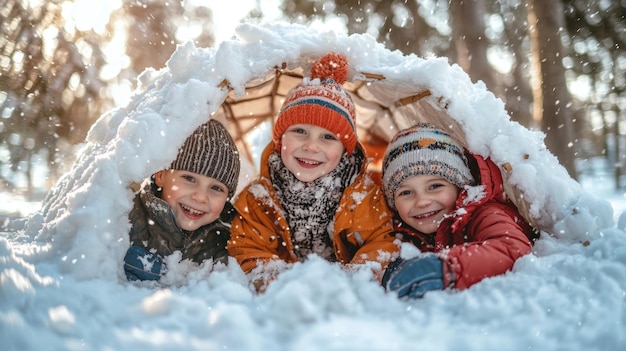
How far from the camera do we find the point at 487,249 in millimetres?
1562

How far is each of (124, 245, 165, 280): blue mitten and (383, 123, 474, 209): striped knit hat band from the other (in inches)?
48.7

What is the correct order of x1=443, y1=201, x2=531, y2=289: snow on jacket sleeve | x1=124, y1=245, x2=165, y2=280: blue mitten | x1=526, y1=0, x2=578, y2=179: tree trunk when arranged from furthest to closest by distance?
x1=526, y1=0, x2=578, y2=179: tree trunk → x1=124, y1=245, x2=165, y2=280: blue mitten → x1=443, y1=201, x2=531, y2=289: snow on jacket sleeve

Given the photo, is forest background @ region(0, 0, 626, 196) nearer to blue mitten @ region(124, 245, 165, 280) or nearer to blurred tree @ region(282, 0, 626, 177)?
blurred tree @ region(282, 0, 626, 177)

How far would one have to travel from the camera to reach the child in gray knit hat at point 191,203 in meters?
1.99

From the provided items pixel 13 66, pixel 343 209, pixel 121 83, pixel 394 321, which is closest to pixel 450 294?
pixel 394 321

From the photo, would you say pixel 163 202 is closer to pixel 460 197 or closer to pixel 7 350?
pixel 7 350

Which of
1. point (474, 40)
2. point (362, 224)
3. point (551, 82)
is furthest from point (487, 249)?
point (474, 40)

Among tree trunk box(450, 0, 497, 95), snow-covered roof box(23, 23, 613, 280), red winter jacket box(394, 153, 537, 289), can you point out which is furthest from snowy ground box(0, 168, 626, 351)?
tree trunk box(450, 0, 497, 95)

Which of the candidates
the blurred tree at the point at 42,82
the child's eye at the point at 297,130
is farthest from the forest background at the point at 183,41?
the child's eye at the point at 297,130

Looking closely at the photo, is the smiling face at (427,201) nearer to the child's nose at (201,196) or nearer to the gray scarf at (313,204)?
the gray scarf at (313,204)

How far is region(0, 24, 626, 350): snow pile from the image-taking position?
1.01 meters

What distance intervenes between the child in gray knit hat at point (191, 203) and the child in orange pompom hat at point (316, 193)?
0.16 metres

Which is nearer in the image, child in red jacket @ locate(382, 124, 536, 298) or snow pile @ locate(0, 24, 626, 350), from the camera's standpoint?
snow pile @ locate(0, 24, 626, 350)

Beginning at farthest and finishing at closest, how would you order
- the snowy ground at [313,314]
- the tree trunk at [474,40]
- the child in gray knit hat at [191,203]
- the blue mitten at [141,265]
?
the tree trunk at [474,40] → the child in gray knit hat at [191,203] → the blue mitten at [141,265] → the snowy ground at [313,314]
